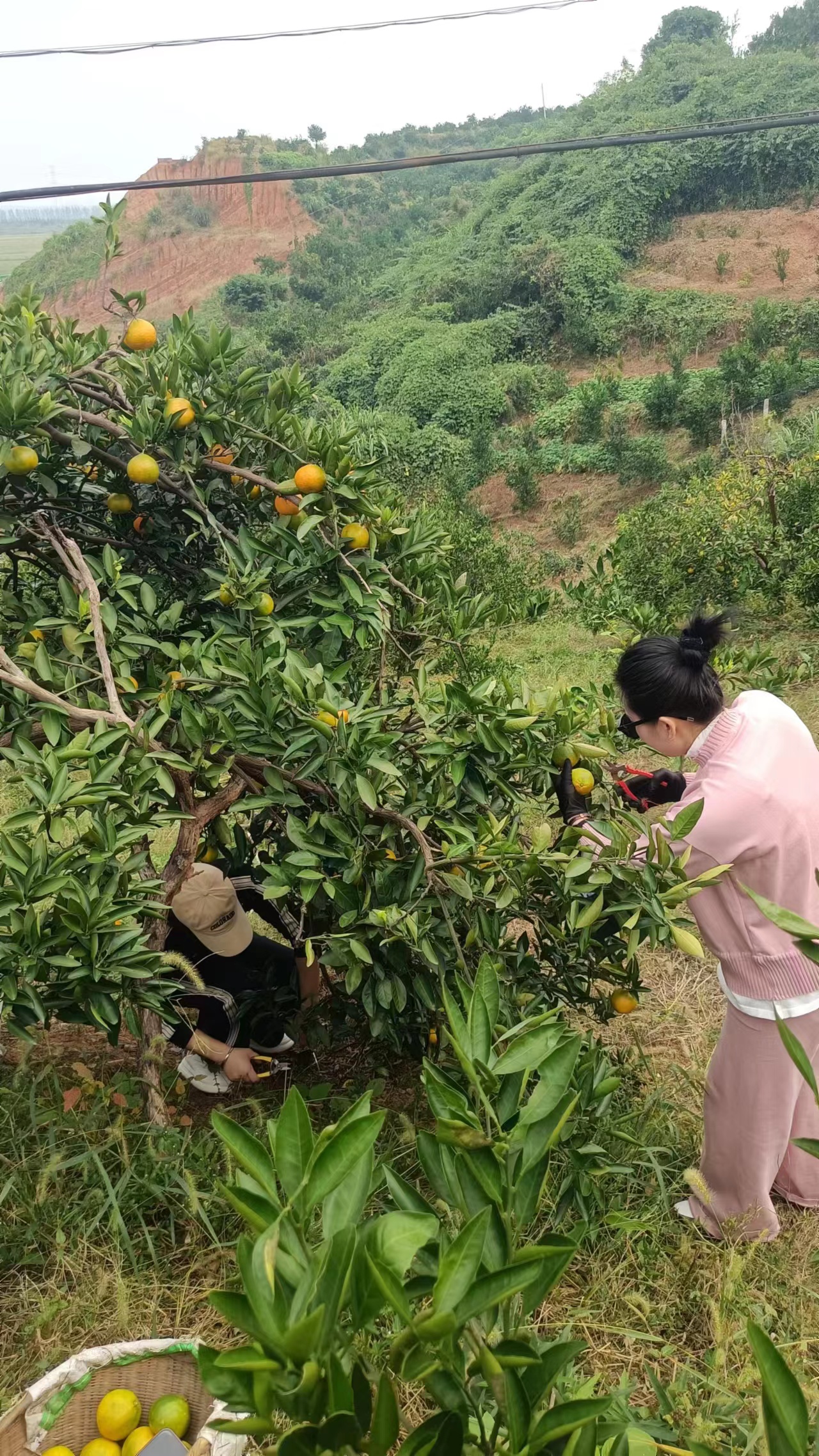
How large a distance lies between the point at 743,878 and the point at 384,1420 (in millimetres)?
1368

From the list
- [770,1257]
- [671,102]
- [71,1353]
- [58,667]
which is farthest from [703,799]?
[671,102]

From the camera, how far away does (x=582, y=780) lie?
6.22ft

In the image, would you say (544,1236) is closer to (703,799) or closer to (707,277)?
(703,799)

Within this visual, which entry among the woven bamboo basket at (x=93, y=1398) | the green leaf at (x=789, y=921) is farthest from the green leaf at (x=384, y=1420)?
the woven bamboo basket at (x=93, y=1398)

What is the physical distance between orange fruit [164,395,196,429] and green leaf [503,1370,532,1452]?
6.07 ft

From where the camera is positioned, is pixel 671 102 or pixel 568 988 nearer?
pixel 568 988

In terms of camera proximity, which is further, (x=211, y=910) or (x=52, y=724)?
(x=211, y=910)

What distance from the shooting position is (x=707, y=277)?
1884 centimetres

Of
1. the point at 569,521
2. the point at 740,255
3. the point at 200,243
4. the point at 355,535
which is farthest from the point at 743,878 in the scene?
the point at 200,243

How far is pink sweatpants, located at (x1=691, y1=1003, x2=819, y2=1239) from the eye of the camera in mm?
1899

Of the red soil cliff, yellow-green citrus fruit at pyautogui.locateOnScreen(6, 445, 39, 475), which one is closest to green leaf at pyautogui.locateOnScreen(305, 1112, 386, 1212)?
yellow-green citrus fruit at pyautogui.locateOnScreen(6, 445, 39, 475)

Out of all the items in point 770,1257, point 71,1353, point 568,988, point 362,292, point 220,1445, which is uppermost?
point 362,292

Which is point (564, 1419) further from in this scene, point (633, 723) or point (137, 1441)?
point (633, 723)

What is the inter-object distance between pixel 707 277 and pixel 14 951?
20.2 metres
